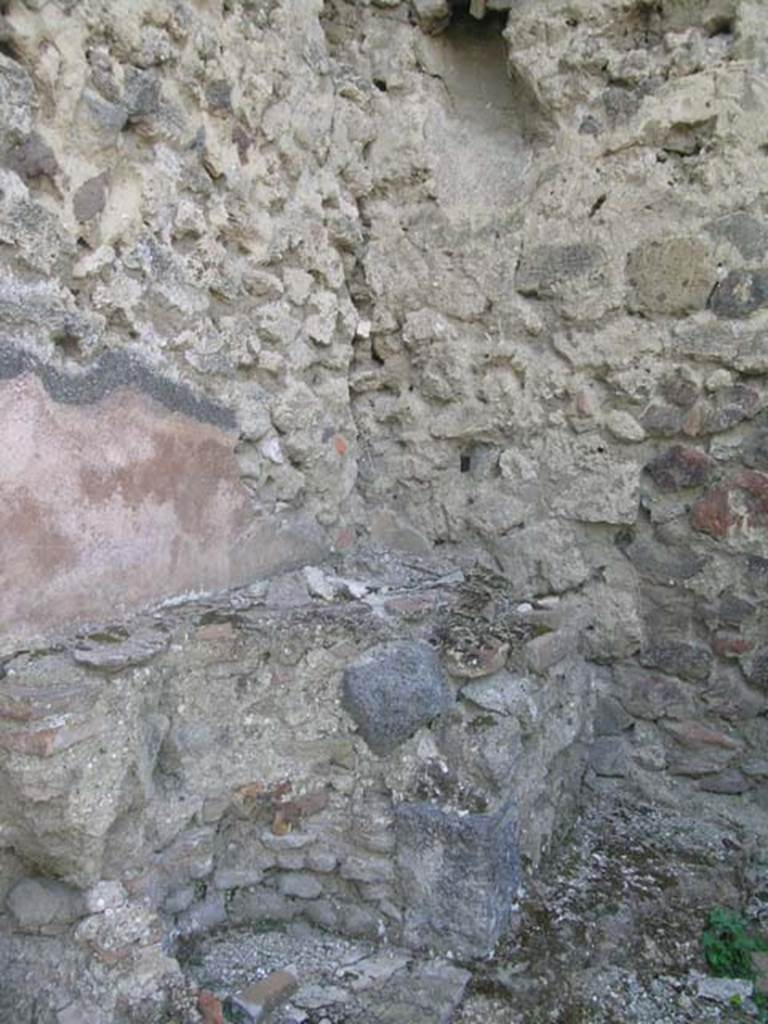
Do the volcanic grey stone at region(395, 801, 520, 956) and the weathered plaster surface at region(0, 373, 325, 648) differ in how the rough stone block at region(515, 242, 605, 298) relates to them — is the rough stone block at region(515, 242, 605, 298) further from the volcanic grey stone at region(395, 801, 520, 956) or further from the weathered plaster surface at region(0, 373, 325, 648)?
the volcanic grey stone at region(395, 801, 520, 956)

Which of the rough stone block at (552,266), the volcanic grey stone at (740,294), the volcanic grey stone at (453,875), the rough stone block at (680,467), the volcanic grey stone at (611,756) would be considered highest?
the volcanic grey stone at (740,294)

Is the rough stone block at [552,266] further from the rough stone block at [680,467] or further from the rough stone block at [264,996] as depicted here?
the rough stone block at [264,996]

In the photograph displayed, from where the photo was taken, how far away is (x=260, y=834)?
6.68 ft

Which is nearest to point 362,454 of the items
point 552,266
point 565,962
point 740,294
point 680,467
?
point 552,266

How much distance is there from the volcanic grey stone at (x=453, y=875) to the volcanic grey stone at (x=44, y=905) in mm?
703

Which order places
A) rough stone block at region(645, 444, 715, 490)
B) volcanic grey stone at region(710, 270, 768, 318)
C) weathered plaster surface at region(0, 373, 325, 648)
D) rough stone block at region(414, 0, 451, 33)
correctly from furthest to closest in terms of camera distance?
rough stone block at region(414, 0, 451, 33), rough stone block at region(645, 444, 715, 490), volcanic grey stone at region(710, 270, 768, 318), weathered plaster surface at region(0, 373, 325, 648)

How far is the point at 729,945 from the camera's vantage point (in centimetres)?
200

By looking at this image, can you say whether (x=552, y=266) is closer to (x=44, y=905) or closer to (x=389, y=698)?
(x=389, y=698)

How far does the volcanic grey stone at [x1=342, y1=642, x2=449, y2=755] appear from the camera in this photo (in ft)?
6.68

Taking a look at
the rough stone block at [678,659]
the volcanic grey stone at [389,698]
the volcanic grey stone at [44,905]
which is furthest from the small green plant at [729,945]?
the volcanic grey stone at [44,905]

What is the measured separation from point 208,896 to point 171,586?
0.71m

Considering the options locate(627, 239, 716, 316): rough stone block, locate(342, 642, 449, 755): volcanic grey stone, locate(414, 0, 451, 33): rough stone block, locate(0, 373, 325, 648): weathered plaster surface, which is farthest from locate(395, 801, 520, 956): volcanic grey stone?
locate(414, 0, 451, 33): rough stone block

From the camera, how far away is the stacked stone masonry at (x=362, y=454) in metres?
1.76

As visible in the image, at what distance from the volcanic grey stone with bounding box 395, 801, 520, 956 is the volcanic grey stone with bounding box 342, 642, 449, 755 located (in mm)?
172
